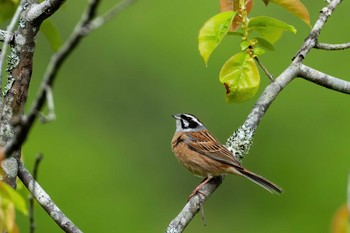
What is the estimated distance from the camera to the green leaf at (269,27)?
4.46 metres

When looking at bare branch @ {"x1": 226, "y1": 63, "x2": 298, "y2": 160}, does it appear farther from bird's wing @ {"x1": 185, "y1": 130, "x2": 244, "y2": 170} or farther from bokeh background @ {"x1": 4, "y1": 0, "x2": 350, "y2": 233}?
bokeh background @ {"x1": 4, "y1": 0, "x2": 350, "y2": 233}

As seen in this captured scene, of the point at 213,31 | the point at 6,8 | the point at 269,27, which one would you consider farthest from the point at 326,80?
the point at 6,8

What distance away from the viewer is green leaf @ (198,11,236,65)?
432cm

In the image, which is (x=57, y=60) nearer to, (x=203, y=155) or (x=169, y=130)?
(x=203, y=155)

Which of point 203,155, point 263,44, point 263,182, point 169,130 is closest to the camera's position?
point 263,44

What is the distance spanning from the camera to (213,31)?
4.33 meters

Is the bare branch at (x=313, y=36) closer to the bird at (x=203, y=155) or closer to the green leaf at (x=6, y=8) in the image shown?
the bird at (x=203, y=155)

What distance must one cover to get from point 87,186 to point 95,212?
0.87 m

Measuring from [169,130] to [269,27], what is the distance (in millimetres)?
10076

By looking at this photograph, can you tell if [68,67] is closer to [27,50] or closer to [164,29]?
[164,29]

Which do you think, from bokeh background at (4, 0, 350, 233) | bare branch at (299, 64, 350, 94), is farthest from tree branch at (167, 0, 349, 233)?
bokeh background at (4, 0, 350, 233)

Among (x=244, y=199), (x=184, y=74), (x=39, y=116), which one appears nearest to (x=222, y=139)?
(x=244, y=199)

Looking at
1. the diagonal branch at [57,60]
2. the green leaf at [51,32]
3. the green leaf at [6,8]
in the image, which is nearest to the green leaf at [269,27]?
the green leaf at [51,32]

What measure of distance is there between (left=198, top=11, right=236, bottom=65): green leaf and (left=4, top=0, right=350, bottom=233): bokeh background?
340 inches
